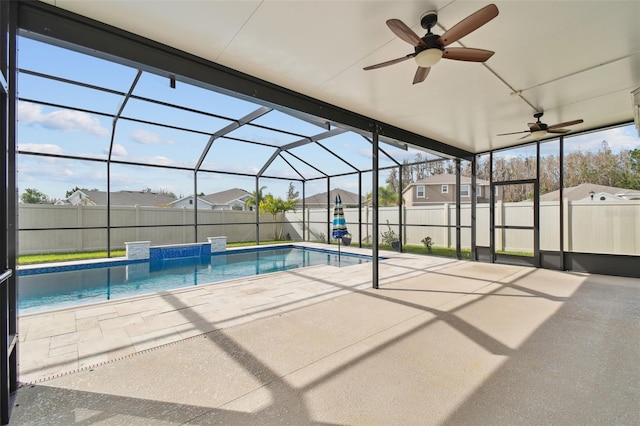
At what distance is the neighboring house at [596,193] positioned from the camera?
555 cm

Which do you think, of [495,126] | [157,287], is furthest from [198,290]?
[495,126]

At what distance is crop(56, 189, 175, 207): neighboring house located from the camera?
37.8 ft

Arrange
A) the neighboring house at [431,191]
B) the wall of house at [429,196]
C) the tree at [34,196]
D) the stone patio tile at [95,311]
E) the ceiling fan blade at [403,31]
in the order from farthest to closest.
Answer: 1. the wall of house at [429,196]
2. the neighboring house at [431,191]
3. the tree at [34,196]
4. the stone patio tile at [95,311]
5. the ceiling fan blade at [403,31]

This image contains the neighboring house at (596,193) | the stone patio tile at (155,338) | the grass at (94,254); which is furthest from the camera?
the grass at (94,254)

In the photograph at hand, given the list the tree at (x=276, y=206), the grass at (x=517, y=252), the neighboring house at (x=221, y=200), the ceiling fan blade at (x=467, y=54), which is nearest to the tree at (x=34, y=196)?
the tree at (x=276, y=206)

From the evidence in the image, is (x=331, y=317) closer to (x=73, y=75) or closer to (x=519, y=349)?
(x=519, y=349)

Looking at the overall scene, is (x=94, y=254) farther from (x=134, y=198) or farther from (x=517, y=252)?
(x=517, y=252)

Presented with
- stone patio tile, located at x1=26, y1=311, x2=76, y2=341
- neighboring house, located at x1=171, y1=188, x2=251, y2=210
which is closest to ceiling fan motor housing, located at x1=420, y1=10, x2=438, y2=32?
stone patio tile, located at x1=26, y1=311, x2=76, y2=341

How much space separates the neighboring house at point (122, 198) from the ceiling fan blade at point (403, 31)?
1221 centimetres

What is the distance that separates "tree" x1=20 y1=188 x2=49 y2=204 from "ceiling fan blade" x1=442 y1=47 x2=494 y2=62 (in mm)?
12573

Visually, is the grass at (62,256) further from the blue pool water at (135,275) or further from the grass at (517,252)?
the grass at (517,252)

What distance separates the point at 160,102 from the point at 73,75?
1250 mm

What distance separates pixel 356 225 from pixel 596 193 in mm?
6701

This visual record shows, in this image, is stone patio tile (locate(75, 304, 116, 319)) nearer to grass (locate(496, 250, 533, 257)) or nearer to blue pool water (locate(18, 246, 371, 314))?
blue pool water (locate(18, 246, 371, 314))
